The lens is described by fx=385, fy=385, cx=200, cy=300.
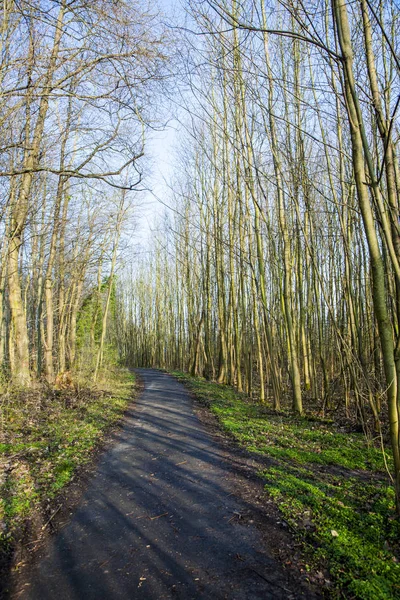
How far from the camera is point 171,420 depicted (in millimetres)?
7809

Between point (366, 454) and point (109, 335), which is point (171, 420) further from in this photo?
point (109, 335)

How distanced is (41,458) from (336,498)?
3820 millimetres

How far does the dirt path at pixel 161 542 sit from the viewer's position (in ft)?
8.70

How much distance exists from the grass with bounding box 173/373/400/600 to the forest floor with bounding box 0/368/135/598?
2.25 m

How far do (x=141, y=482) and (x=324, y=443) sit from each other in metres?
3.01

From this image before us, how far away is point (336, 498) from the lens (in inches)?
149

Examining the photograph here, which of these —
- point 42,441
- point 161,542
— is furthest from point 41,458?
point 161,542

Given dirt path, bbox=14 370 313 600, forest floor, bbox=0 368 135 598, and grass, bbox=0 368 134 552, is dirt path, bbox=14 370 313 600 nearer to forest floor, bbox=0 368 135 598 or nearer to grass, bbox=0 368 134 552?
forest floor, bbox=0 368 135 598

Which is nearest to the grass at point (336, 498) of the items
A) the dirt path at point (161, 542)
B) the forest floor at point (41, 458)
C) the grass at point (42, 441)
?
the dirt path at point (161, 542)

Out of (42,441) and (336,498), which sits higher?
(42,441)

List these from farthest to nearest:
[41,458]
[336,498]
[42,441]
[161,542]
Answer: [42,441] < [41,458] < [336,498] < [161,542]

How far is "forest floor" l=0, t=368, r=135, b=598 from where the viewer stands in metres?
3.48

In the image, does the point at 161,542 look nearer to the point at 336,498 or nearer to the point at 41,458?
the point at 336,498

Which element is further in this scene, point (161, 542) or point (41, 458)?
point (41, 458)
